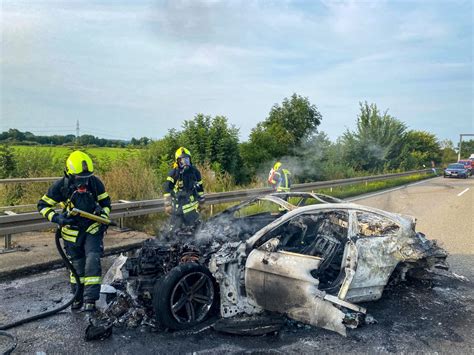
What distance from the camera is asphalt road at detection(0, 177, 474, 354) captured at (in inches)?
148

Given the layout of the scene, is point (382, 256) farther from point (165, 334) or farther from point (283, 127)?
point (283, 127)

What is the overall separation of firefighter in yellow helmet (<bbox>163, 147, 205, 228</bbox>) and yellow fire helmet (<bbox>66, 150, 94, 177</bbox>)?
243cm

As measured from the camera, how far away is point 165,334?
4.01 meters

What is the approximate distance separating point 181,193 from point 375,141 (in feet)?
74.6

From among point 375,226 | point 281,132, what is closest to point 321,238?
point 375,226

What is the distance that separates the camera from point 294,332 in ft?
13.6

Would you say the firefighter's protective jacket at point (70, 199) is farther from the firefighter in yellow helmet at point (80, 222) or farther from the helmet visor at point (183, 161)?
the helmet visor at point (183, 161)

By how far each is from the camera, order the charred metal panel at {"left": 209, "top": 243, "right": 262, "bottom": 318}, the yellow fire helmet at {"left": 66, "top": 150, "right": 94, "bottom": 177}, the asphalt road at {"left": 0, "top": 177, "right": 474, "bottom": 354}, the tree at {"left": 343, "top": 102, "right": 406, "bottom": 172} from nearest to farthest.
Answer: the asphalt road at {"left": 0, "top": 177, "right": 474, "bottom": 354} < the charred metal panel at {"left": 209, "top": 243, "right": 262, "bottom": 318} < the yellow fire helmet at {"left": 66, "top": 150, "right": 94, "bottom": 177} < the tree at {"left": 343, "top": 102, "right": 406, "bottom": 172}

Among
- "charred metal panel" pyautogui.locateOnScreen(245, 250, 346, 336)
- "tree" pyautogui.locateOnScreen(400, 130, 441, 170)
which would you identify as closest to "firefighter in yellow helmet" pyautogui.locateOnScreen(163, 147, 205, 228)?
"charred metal panel" pyautogui.locateOnScreen(245, 250, 346, 336)

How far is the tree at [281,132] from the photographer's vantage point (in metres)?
18.3

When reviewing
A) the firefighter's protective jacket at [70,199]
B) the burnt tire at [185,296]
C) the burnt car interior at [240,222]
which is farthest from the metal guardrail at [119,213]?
the burnt tire at [185,296]

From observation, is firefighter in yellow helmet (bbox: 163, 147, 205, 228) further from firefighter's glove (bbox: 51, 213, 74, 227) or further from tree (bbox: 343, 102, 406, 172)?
tree (bbox: 343, 102, 406, 172)

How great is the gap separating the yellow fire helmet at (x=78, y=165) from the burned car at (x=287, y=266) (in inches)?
45.4

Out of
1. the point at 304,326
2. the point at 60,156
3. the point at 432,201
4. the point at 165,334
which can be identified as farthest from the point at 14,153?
the point at 432,201
